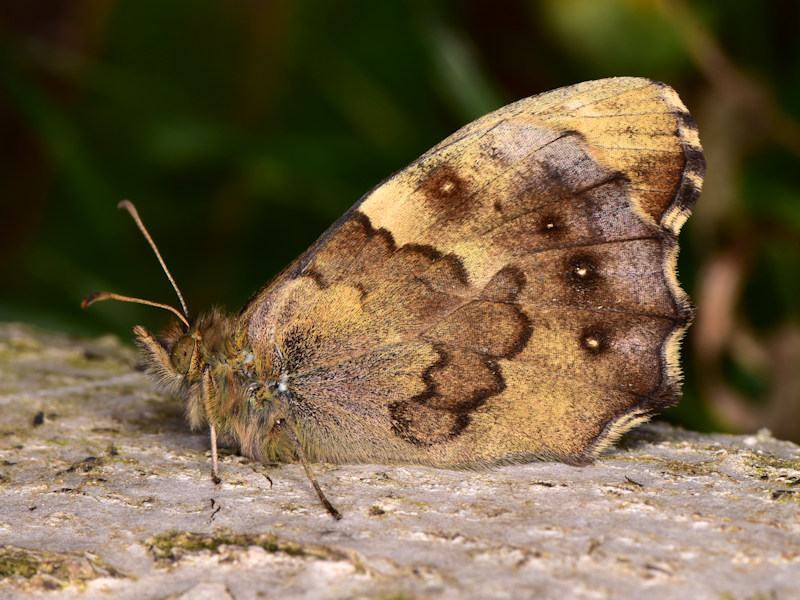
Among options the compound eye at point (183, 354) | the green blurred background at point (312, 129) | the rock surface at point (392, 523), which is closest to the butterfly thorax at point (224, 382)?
the compound eye at point (183, 354)

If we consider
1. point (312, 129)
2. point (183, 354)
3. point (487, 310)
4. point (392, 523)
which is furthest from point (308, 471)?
point (312, 129)

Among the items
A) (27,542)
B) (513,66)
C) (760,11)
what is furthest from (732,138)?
(27,542)

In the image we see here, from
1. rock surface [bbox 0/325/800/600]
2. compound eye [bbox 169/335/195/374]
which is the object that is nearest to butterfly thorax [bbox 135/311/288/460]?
compound eye [bbox 169/335/195/374]

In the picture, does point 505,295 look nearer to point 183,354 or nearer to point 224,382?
point 224,382

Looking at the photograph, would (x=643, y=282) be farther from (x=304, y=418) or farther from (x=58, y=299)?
(x=58, y=299)

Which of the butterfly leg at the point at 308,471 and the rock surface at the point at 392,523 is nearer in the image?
the rock surface at the point at 392,523

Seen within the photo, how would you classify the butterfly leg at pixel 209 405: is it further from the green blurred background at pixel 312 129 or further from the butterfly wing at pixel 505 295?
the green blurred background at pixel 312 129

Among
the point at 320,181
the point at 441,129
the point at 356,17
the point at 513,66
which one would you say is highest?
the point at 356,17
